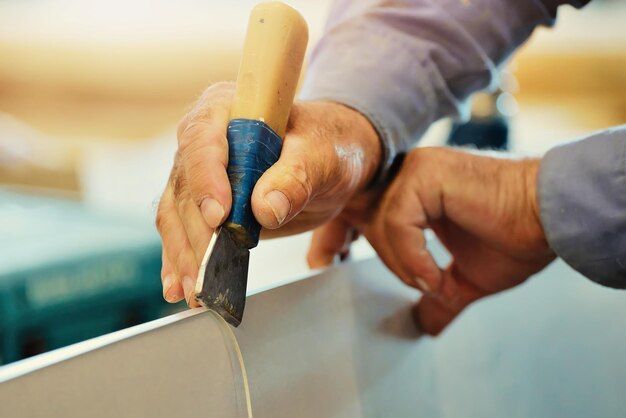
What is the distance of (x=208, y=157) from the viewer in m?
0.28

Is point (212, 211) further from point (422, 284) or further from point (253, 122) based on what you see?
point (422, 284)

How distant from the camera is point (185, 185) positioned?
0.32 meters

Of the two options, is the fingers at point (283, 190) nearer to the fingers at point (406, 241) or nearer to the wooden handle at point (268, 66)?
the wooden handle at point (268, 66)

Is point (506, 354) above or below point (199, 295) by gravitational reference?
below

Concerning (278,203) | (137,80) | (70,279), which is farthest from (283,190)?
(137,80)

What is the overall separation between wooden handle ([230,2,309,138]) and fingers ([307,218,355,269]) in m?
0.20

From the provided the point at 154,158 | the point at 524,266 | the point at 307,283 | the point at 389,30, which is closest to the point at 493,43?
the point at 389,30

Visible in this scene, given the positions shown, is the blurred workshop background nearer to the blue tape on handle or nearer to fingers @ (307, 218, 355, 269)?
fingers @ (307, 218, 355, 269)

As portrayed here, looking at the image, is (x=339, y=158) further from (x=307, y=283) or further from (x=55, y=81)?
(x=55, y=81)

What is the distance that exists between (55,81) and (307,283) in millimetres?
2274

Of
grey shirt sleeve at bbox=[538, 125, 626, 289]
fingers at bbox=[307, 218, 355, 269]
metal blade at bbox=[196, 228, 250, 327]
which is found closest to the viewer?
metal blade at bbox=[196, 228, 250, 327]

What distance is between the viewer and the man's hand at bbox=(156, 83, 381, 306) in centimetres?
28

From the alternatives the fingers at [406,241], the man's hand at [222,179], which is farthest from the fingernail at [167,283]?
the fingers at [406,241]

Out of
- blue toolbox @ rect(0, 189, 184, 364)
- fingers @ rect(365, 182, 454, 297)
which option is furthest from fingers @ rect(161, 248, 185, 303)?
blue toolbox @ rect(0, 189, 184, 364)
